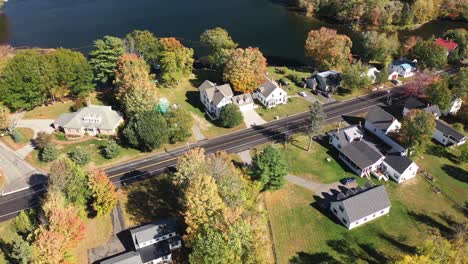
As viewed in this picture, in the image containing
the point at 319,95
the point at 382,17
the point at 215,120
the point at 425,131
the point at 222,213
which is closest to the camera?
the point at 222,213

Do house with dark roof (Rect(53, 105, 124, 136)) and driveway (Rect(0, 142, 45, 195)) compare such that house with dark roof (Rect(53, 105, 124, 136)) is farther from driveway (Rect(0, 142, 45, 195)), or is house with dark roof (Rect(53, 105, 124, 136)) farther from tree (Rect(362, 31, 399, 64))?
tree (Rect(362, 31, 399, 64))

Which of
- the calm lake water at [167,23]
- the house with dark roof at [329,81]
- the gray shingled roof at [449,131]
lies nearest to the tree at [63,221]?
the house with dark roof at [329,81]

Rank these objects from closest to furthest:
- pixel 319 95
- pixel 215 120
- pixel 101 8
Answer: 1. pixel 215 120
2. pixel 319 95
3. pixel 101 8

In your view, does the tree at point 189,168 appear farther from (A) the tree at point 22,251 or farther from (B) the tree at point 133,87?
(B) the tree at point 133,87

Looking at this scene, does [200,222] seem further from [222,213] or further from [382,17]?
[382,17]

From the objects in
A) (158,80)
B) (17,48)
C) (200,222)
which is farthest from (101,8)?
(200,222)
